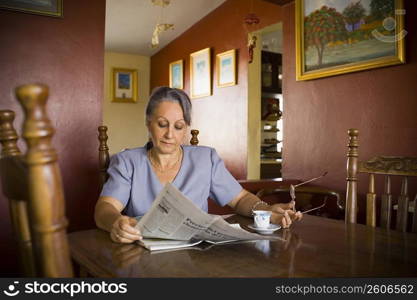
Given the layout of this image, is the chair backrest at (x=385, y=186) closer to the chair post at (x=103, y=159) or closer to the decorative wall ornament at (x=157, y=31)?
the chair post at (x=103, y=159)

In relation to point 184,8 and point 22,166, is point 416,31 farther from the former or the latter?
point 184,8

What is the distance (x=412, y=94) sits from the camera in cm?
223

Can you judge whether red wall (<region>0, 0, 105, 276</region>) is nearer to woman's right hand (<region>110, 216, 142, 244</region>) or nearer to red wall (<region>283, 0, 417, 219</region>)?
woman's right hand (<region>110, 216, 142, 244</region>)

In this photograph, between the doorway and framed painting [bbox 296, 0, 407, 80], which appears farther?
the doorway

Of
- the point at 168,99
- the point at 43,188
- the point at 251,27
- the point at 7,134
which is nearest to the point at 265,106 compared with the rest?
the point at 251,27

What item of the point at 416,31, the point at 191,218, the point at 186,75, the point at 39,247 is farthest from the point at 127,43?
the point at 39,247

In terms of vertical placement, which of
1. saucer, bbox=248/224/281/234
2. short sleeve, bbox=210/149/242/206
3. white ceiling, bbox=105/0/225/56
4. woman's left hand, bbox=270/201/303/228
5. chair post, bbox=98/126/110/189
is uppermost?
white ceiling, bbox=105/0/225/56

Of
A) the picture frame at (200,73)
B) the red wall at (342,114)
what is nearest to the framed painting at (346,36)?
the red wall at (342,114)

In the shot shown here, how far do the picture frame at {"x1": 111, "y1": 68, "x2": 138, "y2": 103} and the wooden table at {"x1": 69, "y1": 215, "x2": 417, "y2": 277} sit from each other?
5.51m

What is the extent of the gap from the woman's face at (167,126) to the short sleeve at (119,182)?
0.50ft

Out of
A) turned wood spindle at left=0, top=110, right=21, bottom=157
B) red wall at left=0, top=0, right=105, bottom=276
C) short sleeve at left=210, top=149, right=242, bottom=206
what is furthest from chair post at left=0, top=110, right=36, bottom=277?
red wall at left=0, top=0, right=105, bottom=276

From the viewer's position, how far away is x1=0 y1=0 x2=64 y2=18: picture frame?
79.8 inches

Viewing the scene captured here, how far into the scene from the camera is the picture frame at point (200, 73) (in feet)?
16.3

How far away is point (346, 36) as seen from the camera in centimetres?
257
